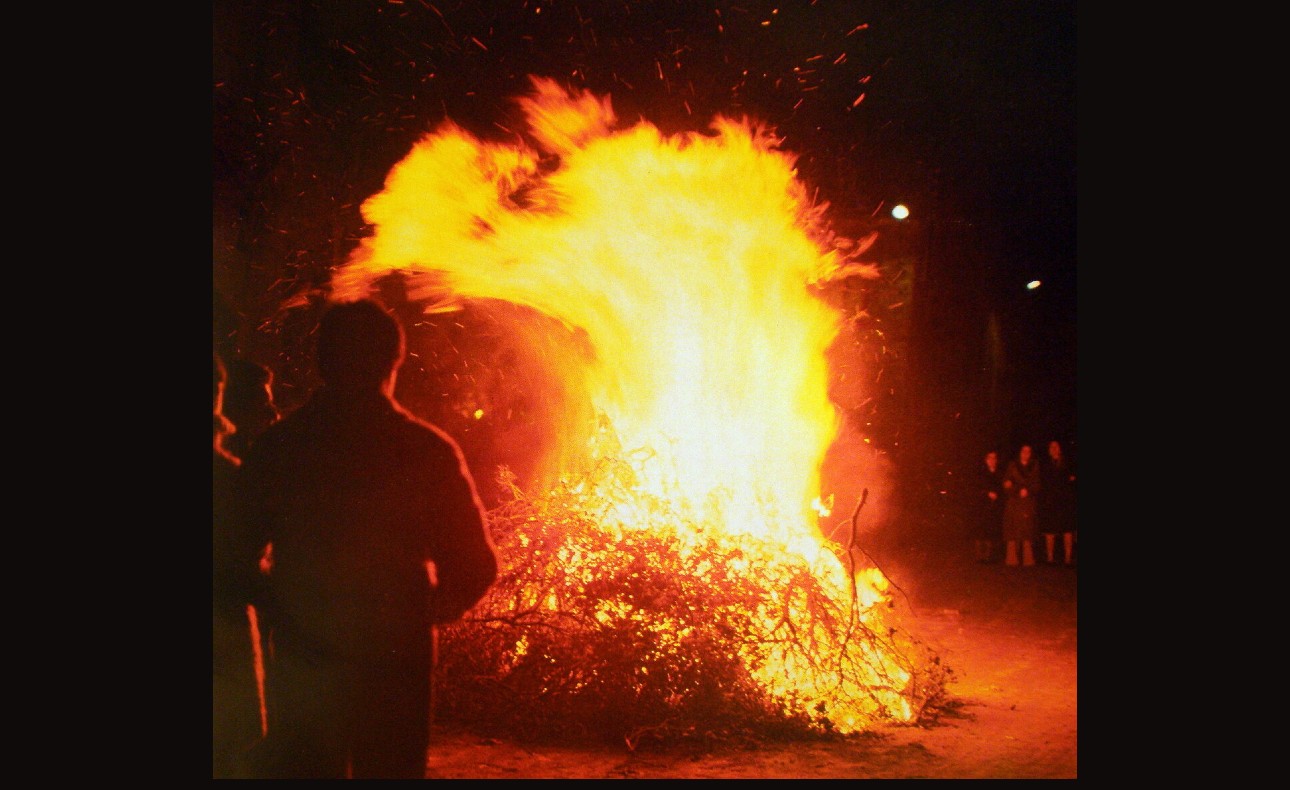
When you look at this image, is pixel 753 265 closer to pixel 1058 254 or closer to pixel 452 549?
pixel 452 549

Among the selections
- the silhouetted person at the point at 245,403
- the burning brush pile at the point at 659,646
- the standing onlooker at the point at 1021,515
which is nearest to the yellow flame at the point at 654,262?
the burning brush pile at the point at 659,646

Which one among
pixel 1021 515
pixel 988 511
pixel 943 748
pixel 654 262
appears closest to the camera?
pixel 943 748

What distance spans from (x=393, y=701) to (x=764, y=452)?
339 cm

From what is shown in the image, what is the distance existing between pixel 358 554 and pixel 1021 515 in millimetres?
9214

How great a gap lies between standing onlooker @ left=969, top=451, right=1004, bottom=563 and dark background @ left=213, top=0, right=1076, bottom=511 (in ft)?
17.6

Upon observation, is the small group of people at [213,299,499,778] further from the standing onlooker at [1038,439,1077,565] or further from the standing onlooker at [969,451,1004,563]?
the standing onlooker at [1038,439,1077,565]

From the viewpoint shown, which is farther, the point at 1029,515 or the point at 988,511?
the point at 988,511

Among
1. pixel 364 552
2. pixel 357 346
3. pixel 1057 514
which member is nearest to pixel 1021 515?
pixel 1057 514

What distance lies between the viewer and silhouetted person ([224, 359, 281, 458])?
4469 mm

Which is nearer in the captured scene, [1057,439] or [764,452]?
[764,452]

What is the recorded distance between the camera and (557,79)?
5828mm

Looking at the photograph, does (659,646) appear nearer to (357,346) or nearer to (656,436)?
(656,436)

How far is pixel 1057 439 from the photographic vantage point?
46.9ft

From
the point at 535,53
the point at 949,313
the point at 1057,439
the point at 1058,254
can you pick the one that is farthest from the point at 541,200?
the point at 1057,439
